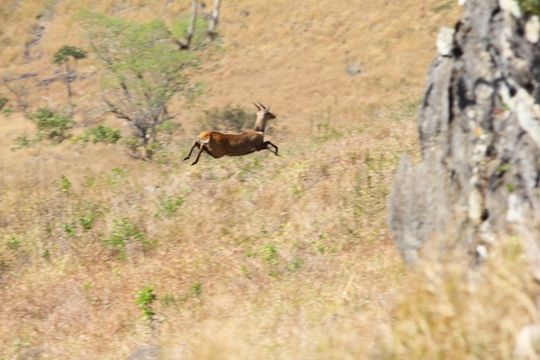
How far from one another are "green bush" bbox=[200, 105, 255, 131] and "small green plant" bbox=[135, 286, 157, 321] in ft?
90.8

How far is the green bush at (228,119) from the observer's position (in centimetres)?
3709

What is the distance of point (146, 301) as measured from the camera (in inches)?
335

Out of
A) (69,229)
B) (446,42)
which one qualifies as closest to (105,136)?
(69,229)

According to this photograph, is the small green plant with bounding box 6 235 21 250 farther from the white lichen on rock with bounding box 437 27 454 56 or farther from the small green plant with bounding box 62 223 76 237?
the white lichen on rock with bounding box 437 27 454 56

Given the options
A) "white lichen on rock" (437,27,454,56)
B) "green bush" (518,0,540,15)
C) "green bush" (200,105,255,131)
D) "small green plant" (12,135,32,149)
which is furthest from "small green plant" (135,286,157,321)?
"green bush" (200,105,255,131)

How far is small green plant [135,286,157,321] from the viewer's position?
830 cm

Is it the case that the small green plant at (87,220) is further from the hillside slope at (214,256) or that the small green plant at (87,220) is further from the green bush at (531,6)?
the green bush at (531,6)

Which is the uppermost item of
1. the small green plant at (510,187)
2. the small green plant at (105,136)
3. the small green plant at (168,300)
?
the small green plant at (510,187)

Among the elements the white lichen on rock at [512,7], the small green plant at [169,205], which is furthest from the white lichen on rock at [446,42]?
the small green plant at [169,205]

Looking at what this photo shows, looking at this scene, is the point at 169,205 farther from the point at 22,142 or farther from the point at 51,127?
the point at 51,127

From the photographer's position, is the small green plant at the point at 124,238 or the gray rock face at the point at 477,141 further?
the small green plant at the point at 124,238

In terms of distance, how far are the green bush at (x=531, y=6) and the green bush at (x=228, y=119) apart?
30914mm

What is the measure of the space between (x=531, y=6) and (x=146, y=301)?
509 cm

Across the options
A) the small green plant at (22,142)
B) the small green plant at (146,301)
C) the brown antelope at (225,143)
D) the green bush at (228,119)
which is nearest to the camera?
the small green plant at (146,301)
